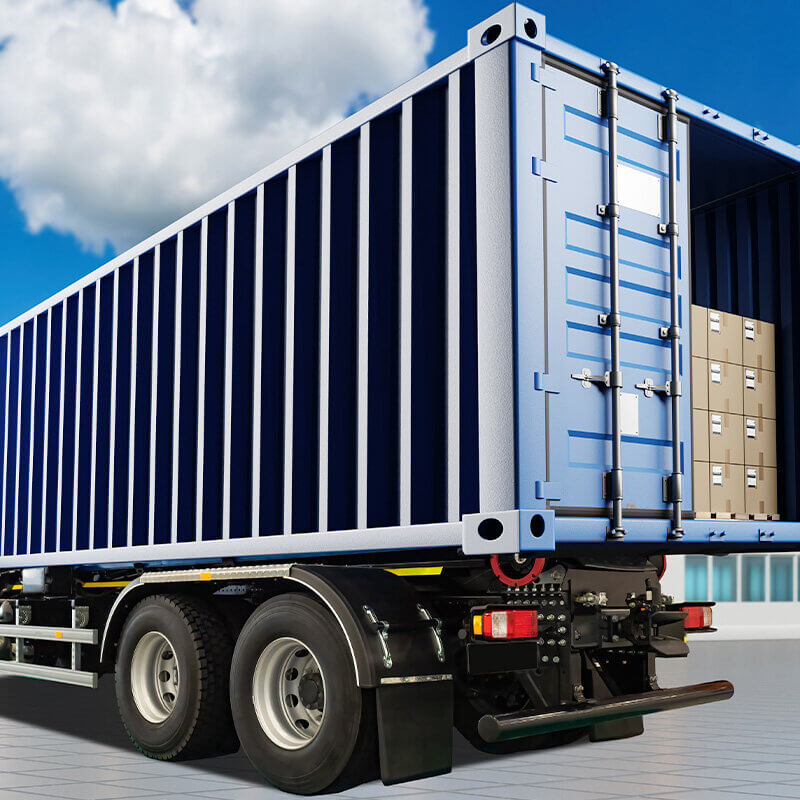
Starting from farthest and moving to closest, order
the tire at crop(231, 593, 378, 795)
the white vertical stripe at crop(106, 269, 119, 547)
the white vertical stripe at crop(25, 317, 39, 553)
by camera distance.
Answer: the white vertical stripe at crop(25, 317, 39, 553)
the white vertical stripe at crop(106, 269, 119, 547)
the tire at crop(231, 593, 378, 795)

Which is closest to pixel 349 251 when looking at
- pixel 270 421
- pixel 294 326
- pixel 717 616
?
pixel 294 326

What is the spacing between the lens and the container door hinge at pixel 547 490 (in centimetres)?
622

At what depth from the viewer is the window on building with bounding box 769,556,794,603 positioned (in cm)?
2923

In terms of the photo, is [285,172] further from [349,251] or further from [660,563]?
[660,563]

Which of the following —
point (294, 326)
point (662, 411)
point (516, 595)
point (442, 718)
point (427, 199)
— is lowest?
point (442, 718)

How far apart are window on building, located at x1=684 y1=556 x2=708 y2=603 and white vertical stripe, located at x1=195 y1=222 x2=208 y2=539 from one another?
867 inches

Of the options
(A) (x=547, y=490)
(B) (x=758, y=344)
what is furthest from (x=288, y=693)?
(B) (x=758, y=344)

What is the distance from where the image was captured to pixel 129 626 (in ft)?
26.8

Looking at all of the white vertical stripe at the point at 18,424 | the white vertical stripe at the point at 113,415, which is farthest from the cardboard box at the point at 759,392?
the white vertical stripe at the point at 18,424

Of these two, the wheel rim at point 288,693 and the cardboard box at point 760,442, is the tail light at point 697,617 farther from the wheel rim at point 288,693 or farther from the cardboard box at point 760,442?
the wheel rim at point 288,693

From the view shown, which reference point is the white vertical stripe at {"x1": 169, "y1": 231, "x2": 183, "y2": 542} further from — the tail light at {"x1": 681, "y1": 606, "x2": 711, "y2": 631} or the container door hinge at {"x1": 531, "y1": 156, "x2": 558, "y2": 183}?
the tail light at {"x1": 681, "y1": 606, "x2": 711, "y2": 631}

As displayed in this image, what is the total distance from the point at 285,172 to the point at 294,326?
111 cm

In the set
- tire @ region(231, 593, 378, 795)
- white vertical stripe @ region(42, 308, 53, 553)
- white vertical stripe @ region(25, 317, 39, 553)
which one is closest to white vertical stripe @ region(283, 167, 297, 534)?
tire @ region(231, 593, 378, 795)

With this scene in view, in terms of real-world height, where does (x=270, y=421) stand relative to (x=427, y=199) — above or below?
below
